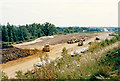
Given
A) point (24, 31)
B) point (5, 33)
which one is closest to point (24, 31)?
point (24, 31)

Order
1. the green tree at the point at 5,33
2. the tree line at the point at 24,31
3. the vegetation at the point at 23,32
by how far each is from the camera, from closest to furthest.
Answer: the green tree at the point at 5,33 → the vegetation at the point at 23,32 → the tree line at the point at 24,31

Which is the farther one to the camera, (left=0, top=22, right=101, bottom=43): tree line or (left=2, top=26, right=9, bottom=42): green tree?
(left=0, top=22, right=101, bottom=43): tree line

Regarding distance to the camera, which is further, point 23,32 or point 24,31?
point 23,32

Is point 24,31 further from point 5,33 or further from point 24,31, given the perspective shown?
point 5,33

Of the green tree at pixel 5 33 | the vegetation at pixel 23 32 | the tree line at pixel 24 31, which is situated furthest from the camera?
the tree line at pixel 24 31

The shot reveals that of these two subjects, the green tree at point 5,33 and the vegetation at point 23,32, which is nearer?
the green tree at point 5,33

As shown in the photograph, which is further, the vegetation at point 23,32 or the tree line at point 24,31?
the tree line at point 24,31

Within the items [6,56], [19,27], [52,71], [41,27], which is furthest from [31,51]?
[41,27]

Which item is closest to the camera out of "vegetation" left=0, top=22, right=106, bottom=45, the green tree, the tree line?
the green tree

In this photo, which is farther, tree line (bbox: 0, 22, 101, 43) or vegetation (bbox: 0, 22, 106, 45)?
tree line (bbox: 0, 22, 101, 43)

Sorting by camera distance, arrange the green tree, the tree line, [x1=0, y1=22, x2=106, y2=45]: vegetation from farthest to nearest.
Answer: the tree line < [x1=0, y1=22, x2=106, y2=45]: vegetation < the green tree

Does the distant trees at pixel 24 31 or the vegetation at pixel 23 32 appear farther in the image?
the distant trees at pixel 24 31

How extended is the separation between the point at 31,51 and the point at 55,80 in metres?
7.89

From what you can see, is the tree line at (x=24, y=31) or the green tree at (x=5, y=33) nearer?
the green tree at (x=5, y=33)
